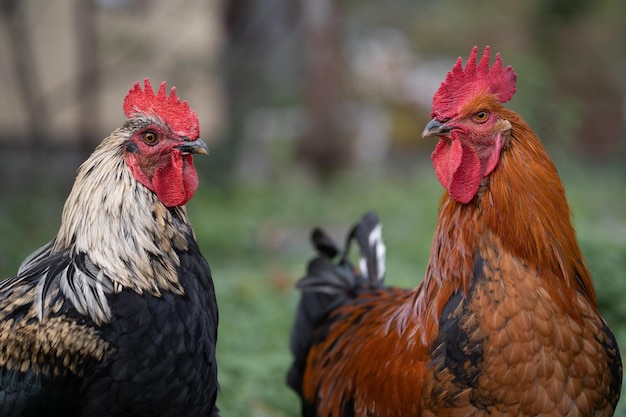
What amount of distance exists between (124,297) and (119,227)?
0.97 feet

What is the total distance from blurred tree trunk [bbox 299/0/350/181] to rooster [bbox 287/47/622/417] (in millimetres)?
9726

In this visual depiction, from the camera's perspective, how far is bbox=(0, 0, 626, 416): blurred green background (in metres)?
6.91

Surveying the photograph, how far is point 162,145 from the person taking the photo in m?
3.16

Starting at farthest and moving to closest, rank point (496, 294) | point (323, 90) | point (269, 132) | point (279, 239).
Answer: point (269, 132)
point (323, 90)
point (279, 239)
point (496, 294)

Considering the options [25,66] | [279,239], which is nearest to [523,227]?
[279,239]

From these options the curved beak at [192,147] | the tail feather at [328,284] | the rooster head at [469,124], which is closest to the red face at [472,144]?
the rooster head at [469,124]

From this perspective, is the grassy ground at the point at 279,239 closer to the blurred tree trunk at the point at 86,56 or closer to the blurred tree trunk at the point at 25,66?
the blurred tree trunk at the point at 25,66

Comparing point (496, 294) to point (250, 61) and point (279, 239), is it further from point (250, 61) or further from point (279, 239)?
point (250, 61)

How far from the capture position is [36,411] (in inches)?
113

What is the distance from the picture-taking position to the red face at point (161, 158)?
10.2 feet

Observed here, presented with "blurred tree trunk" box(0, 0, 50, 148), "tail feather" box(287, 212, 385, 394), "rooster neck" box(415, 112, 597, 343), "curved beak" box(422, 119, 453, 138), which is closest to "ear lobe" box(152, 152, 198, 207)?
"curved beak" box(422, 119, 453, 138)

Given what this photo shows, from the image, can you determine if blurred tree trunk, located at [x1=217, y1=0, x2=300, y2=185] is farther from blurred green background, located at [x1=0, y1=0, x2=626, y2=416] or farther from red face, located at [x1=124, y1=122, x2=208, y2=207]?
red face, located at [x1=124, y1=122, x2=208, y2=207]

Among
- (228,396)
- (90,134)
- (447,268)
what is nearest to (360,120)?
(90,134)

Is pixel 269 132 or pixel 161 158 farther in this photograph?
pixel 269 132
